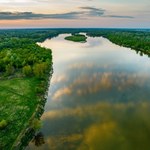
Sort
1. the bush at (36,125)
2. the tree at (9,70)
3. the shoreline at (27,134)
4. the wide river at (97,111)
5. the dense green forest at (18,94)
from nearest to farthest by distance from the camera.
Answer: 1. the shoreline at (27,134)
2. the wide river at (97,111)
3. the dense green forest at (18,94)
4. the bush at (36,125)
5. the tree at (9,70)

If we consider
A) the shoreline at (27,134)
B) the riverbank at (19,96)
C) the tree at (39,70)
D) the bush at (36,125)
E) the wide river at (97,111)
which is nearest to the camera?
the shoreline at (27,134)

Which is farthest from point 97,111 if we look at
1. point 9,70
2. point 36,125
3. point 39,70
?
point 9,70

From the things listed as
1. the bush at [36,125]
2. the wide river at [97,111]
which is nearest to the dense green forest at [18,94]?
the bush at [36,125]

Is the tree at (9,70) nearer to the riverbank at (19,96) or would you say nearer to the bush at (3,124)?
the riverbank at (19,96)

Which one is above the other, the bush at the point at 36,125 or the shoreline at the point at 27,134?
the bush at the point at 36,125

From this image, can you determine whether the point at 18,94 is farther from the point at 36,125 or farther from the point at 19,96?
the point at 36,125

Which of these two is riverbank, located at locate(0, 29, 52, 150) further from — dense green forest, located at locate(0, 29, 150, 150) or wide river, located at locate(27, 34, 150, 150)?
wide river, located at locate(27, 34, 150, 150)

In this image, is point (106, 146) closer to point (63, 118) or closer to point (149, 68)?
point (63, 118)
